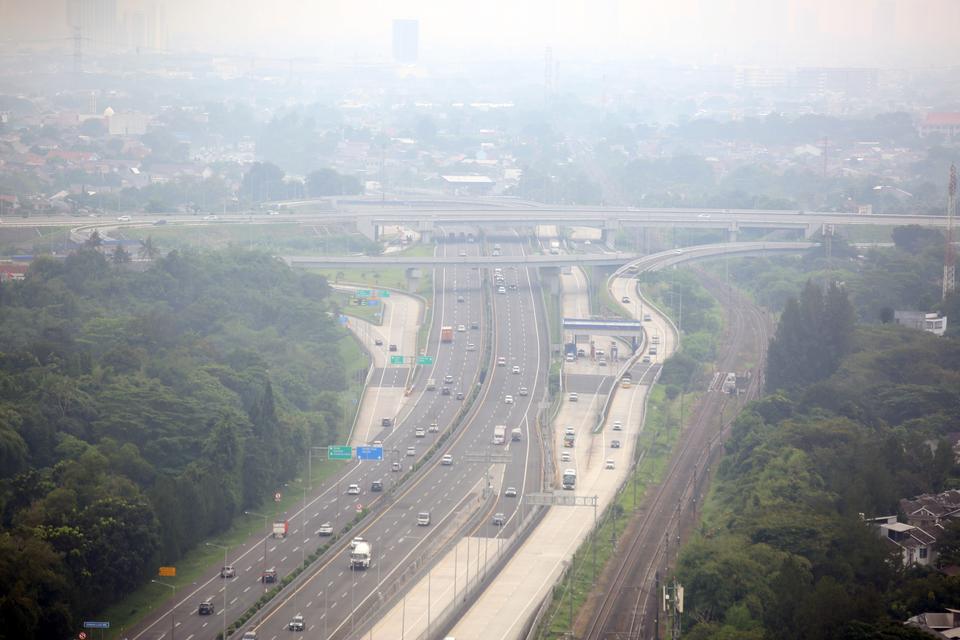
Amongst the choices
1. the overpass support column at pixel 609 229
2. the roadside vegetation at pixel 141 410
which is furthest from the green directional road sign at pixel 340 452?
the overpass support column at pixel 609 229

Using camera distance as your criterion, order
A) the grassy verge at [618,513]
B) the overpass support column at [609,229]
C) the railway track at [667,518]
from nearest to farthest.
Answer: the railway track at [667,518] → the grassy verge at [618,513] → the overpass support column at [609,229]

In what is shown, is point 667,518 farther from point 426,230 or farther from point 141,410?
point 426,230

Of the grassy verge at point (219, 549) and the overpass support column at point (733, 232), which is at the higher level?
the overpass support column at point (733, 232)

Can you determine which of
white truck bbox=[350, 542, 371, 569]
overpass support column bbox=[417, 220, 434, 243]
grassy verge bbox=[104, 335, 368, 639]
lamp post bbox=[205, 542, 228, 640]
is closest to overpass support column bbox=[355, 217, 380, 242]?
overpass support column bbox=[417, 220, 434, 243]

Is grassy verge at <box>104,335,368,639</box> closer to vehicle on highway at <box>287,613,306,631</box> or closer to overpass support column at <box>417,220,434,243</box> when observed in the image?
vehicle on highway at <box>287,613,306,631</box>

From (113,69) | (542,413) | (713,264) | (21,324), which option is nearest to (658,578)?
(542,413)

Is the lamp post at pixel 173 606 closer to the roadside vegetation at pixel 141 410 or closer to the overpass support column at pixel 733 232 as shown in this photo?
the roadside vegetation at pixel 141 410

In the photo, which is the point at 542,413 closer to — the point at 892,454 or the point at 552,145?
the point at 892,454
